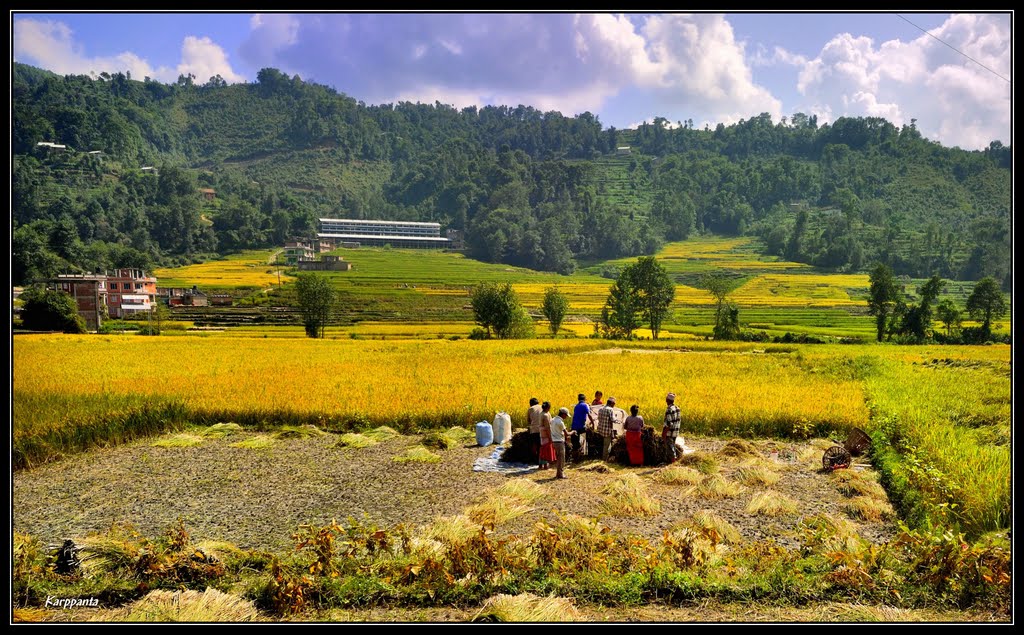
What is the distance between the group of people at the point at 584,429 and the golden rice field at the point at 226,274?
163 ft

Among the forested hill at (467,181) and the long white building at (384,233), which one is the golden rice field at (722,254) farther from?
the long white building at (384,233)

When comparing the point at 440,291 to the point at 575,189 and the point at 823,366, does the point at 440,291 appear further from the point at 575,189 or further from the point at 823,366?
the point at 575,189

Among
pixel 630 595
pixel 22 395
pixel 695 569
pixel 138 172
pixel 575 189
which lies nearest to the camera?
pixel 630 595

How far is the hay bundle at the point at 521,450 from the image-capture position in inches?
380

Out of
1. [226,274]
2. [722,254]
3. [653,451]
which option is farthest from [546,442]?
[722,254]

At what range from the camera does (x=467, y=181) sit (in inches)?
5039

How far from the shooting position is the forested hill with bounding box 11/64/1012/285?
74812mm

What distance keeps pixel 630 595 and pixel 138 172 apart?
11959 centimetres

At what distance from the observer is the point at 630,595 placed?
5.12m

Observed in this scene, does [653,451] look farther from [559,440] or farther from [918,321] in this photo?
[918,321]

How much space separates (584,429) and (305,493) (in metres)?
4.21

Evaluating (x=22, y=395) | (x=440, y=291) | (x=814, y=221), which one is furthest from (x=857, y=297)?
(x=22, y=395)

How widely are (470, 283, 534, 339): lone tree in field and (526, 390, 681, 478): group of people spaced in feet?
87.3

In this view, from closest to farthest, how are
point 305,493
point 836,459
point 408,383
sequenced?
point 305,493
point 836,459
point 408,383
